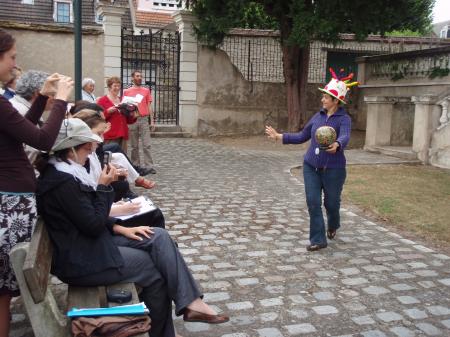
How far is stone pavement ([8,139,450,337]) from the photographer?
406 cm

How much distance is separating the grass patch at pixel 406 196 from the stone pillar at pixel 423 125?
573 millimetres

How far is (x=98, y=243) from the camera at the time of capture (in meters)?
3.25

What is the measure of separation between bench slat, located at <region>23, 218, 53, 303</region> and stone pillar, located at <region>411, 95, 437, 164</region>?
10894 mm

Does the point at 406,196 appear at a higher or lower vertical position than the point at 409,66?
lower

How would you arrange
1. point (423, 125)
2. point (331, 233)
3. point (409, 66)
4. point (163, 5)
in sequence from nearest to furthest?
1. point (331, 233)
2. point (423, 125)
3. point (409, 66)
4. point (163, 5)

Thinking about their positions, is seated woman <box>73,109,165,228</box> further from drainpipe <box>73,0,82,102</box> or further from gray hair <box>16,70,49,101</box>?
drainpipe <box>73,0,82,102</box>

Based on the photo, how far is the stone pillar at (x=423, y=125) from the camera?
12.2 meters

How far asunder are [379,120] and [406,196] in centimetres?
601

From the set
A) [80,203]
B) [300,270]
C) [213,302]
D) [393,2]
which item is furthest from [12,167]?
[393,2]

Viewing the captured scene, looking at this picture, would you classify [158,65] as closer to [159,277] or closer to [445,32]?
[159,277]

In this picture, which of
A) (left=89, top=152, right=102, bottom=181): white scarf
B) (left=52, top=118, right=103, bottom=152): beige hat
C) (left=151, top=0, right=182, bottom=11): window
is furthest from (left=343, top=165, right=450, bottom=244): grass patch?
(left=151, top=0, right=182, bottom=11): window

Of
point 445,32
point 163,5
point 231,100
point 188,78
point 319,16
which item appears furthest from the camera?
point 445,32

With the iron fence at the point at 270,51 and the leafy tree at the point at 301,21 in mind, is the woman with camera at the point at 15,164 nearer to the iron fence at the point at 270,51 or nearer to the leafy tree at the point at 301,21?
the leafy tree at the point at 301,21

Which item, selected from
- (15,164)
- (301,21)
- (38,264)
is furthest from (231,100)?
(38,264)
